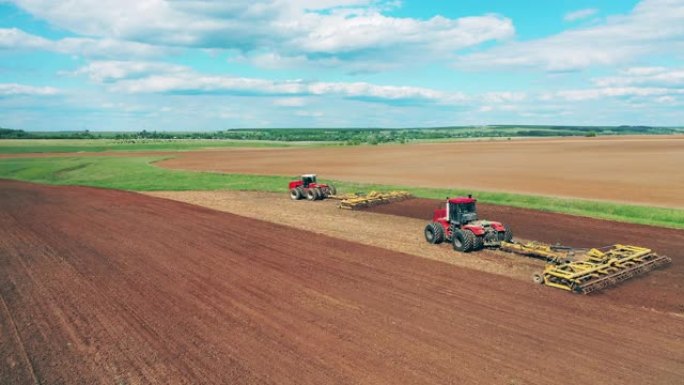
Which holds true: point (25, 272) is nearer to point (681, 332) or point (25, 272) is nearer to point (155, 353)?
point (155, 353)

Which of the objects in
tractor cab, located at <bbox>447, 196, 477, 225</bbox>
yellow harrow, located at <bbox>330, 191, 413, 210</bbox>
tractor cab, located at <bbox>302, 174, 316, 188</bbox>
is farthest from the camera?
tractor cab, located at <bbox>302, 174, 316, 188</bbox>

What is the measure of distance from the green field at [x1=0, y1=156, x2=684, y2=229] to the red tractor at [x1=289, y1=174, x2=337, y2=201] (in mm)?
6665

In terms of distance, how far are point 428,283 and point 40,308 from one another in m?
12.4

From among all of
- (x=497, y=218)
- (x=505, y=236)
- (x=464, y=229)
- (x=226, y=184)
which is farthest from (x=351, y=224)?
(x=226, y=184)

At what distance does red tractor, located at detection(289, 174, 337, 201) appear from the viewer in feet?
125

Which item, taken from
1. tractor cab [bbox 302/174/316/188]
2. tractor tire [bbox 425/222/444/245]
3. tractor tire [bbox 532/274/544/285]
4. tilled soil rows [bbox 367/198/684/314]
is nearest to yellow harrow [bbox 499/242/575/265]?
tractor tire [bbox 532/274/544/285]

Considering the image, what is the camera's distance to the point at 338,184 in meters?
50.1

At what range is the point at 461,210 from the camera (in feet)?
74.0

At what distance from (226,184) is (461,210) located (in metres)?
33.1

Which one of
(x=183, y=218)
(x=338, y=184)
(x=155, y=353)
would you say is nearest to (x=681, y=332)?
(x=155, y=353)

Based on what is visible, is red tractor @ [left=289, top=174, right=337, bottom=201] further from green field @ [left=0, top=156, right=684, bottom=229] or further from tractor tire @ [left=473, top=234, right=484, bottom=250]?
tractor tire @ [left=473, top=234, right=484, bottom=250]

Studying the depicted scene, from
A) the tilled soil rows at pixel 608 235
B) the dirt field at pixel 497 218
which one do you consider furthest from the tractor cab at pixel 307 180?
the tilled soil rows at pixel 608 235

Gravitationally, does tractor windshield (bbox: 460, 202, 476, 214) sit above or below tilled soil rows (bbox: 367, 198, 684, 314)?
above

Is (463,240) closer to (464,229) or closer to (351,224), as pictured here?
(464,229)
